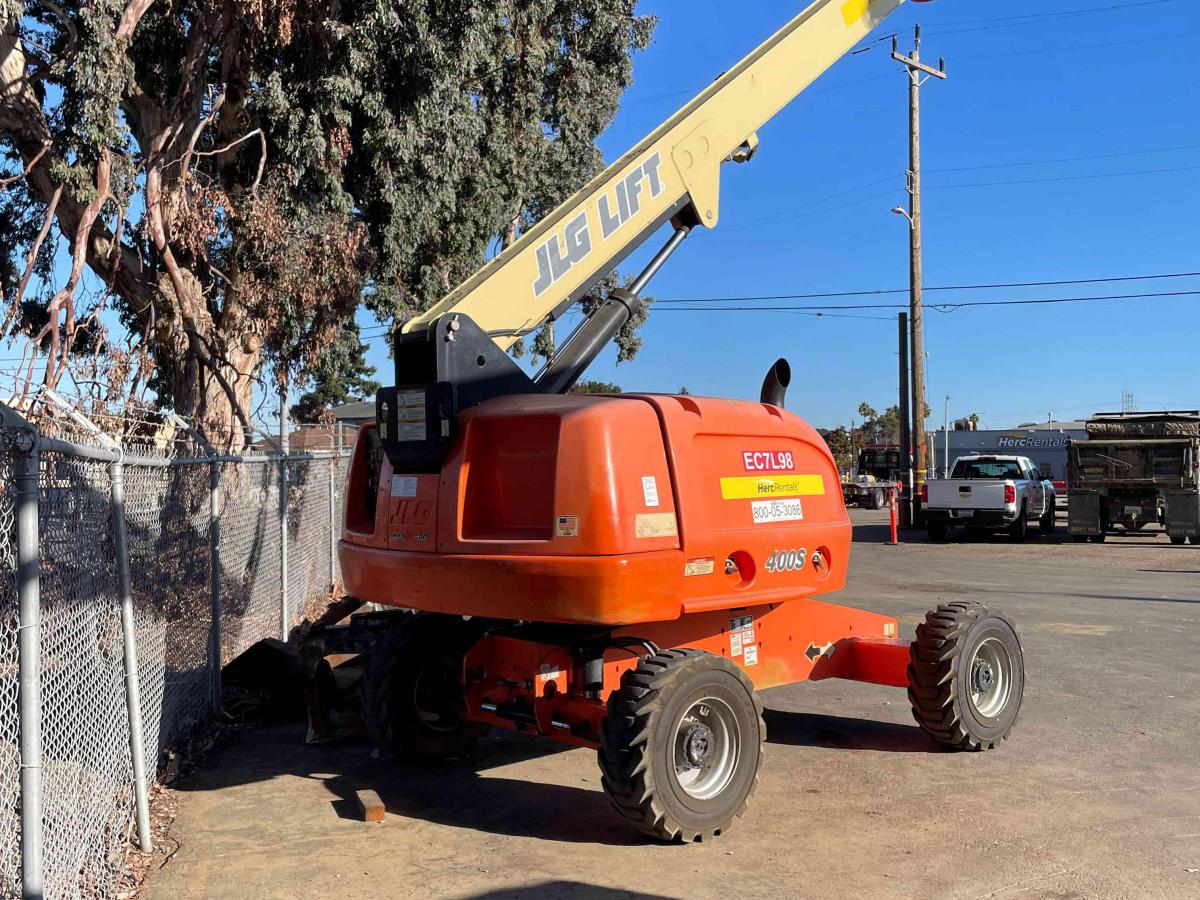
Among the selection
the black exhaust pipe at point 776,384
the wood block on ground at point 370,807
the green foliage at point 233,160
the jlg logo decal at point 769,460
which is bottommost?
the wood block on ground at point 370,807

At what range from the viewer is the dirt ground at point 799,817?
4.89 metres

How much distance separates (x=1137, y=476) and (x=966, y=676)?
62.3 feet

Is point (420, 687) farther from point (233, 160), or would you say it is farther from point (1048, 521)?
point (1048, 521)

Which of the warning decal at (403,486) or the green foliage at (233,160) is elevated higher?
the green foliage at (233,160)

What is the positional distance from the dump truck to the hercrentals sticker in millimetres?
19184

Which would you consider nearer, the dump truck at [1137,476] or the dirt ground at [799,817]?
the dirt ground at [799,817]

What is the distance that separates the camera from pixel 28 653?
12.4 ft

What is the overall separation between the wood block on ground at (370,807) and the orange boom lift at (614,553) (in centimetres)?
73

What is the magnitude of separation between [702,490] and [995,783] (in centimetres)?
255

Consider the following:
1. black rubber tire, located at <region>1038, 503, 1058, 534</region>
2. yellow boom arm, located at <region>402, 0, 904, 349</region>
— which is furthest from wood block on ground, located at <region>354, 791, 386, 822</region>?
black rubber tire, located at <region>1038, 503, 1058, 534</region>

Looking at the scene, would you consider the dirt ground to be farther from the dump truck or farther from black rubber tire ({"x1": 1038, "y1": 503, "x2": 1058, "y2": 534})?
black rubber tire ({"x1": 1038, "y1": 503, "x2": 1058, "y2": 534})

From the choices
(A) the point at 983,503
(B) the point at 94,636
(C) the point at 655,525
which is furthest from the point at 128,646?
(A) the point at 983,503

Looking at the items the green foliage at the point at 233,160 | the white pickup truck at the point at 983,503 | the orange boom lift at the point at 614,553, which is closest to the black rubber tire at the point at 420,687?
the orange boom lift at the point at 614,553

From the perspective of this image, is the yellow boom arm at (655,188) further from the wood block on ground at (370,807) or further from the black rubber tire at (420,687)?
the wood block on ground at (370,807)
